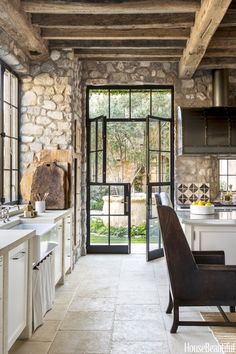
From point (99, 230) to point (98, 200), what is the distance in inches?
19.7

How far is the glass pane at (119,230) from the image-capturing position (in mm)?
6625

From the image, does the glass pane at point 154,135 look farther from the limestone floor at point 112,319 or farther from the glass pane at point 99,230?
Answer: the limestone floor at point 112,319

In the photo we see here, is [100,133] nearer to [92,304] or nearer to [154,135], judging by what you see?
[154,135]

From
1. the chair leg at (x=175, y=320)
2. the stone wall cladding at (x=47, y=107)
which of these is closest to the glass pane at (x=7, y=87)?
the stone wall cladding at (x=47, y=107)

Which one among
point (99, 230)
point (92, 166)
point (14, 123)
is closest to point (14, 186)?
point (14, 123)

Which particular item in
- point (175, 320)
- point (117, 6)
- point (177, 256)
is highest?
point (117, 6)

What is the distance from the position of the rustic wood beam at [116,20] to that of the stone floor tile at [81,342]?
10.7ft

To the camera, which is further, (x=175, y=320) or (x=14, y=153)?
(x=14, y=153)

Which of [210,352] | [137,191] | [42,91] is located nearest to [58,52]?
[42,91]

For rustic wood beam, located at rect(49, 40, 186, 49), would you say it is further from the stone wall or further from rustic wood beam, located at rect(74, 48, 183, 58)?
the stone wall

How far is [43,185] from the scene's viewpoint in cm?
535

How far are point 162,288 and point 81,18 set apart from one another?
3256 mm

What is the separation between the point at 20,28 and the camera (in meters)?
4.37

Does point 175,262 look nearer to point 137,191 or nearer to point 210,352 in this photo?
point 210,352
